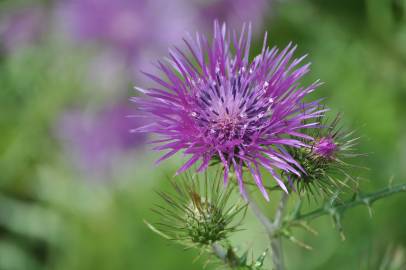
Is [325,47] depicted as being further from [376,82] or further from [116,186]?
[116,186]

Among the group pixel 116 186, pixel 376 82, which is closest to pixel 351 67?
pixel 376 82

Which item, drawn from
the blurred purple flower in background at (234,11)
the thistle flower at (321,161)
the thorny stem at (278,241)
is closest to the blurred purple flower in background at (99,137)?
the blurred purple flower in background at (234,11)

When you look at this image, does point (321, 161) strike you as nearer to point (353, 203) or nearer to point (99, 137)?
point (353, 203)

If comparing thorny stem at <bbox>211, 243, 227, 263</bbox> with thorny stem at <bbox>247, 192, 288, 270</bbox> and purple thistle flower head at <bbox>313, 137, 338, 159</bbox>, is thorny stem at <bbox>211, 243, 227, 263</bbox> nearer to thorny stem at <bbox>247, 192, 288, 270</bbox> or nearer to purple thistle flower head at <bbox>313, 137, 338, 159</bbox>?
thorny stem at <bbox>247, 192, 288, 270</bbox>

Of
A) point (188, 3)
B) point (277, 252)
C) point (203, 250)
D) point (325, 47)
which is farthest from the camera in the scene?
point (188, 3)

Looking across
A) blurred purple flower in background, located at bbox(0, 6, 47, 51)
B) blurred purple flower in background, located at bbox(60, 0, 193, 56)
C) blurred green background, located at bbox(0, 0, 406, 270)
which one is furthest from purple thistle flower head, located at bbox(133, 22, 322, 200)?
blurred purple flower in background, located at bbox(0, 6, 47, 51)
